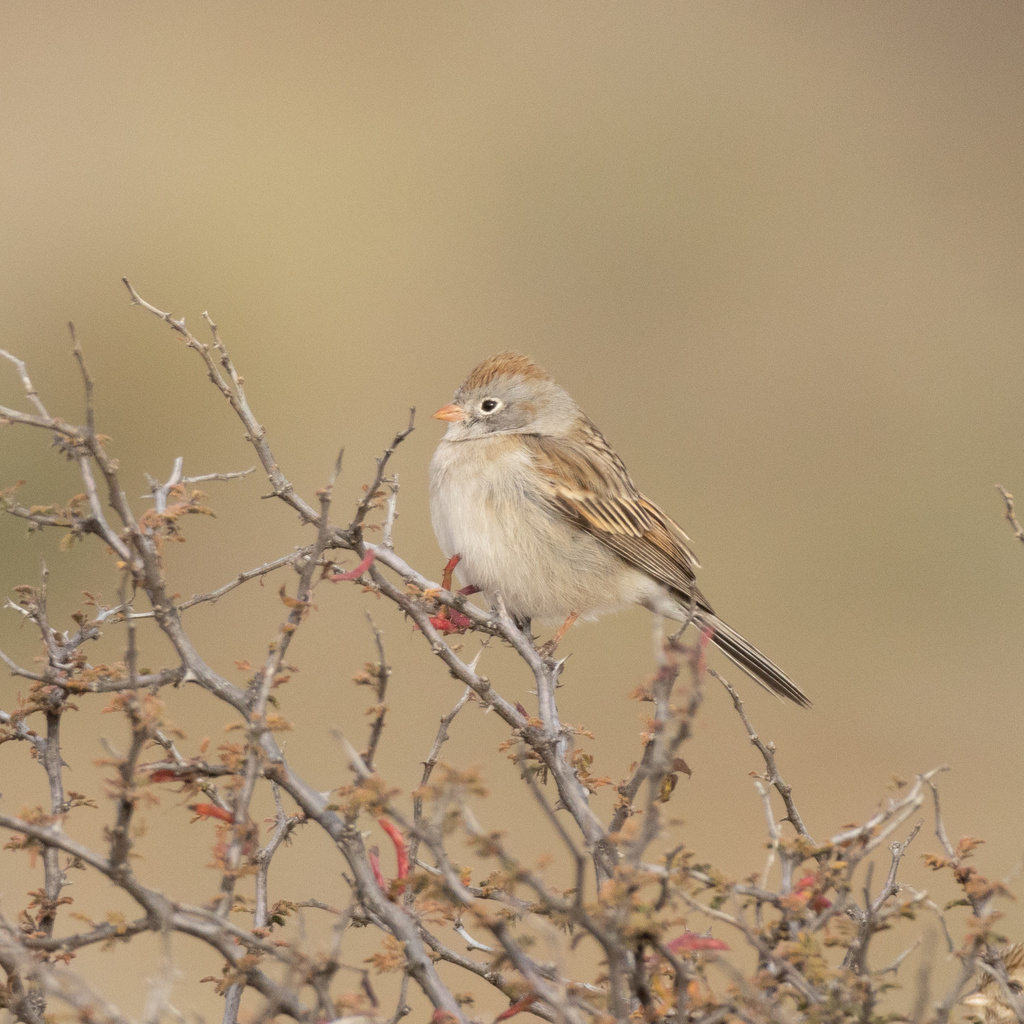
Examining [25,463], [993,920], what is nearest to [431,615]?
[993,920]

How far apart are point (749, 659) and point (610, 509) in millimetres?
691

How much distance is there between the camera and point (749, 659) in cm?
443

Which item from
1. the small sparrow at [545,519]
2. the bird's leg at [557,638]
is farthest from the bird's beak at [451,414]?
the bird's leg at [557,638]

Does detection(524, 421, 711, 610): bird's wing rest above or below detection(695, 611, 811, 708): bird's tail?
above

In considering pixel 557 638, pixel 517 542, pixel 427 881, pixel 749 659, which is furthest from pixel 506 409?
pixel 427 881

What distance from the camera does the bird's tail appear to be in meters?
4.40

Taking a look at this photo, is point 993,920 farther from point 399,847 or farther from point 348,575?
point 348,575

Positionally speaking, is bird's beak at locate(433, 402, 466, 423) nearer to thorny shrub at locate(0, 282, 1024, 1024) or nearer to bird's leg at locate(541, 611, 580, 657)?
bird's leg at locate(541, 611, 580, 657)

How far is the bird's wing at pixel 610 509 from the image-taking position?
434 cm

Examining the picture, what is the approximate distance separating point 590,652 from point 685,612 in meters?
4.78

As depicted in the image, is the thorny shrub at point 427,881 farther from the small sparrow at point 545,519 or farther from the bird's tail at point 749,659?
the bird's tail at point 749,659

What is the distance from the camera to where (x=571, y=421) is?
15.9 feet

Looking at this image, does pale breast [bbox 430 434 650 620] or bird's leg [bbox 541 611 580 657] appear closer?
bird's leg [bbox 541 611 580 657]

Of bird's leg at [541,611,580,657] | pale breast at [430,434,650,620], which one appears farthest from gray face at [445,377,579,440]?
bird's leg at [541,611,580,657]
